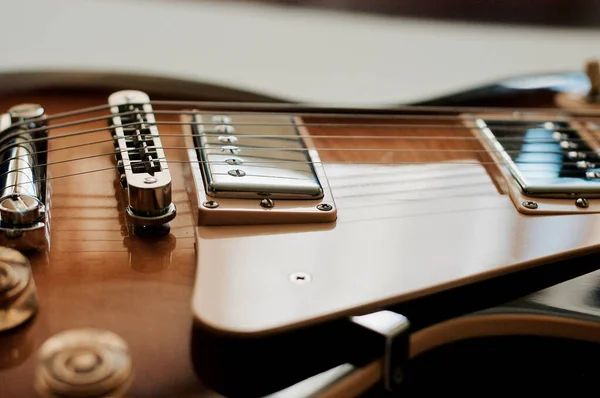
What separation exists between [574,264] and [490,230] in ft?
0.27

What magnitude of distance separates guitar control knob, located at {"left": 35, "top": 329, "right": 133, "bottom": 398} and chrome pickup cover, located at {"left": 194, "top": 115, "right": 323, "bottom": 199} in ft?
0.73

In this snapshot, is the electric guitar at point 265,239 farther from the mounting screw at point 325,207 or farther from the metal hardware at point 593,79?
the metal hardware at point 593,79

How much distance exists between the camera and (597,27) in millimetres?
1321

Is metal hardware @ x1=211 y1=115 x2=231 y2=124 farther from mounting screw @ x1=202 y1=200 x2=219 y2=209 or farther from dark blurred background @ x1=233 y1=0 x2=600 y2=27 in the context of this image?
dark blurred background @ x1=233 y1=0 x2=600 y2=27

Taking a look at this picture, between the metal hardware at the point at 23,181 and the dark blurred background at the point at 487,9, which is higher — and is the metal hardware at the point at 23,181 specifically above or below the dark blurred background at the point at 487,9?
below

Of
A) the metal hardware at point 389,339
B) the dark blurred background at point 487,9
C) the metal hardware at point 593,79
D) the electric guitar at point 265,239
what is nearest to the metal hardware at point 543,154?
the electric guitar at point 265,239

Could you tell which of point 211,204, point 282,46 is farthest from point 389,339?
point 282,46

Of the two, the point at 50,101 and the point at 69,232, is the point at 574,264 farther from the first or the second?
the point at 50,101

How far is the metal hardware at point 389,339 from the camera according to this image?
526 mm

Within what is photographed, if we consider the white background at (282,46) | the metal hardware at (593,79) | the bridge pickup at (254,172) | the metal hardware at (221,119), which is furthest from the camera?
the white background at (282,46)

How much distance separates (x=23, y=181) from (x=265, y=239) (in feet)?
0.69

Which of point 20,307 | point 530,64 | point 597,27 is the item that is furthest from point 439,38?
point 20,307

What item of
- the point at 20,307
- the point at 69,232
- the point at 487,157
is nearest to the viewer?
the point at 20,307

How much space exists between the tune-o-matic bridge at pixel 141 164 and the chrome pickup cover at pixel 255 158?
4cm
